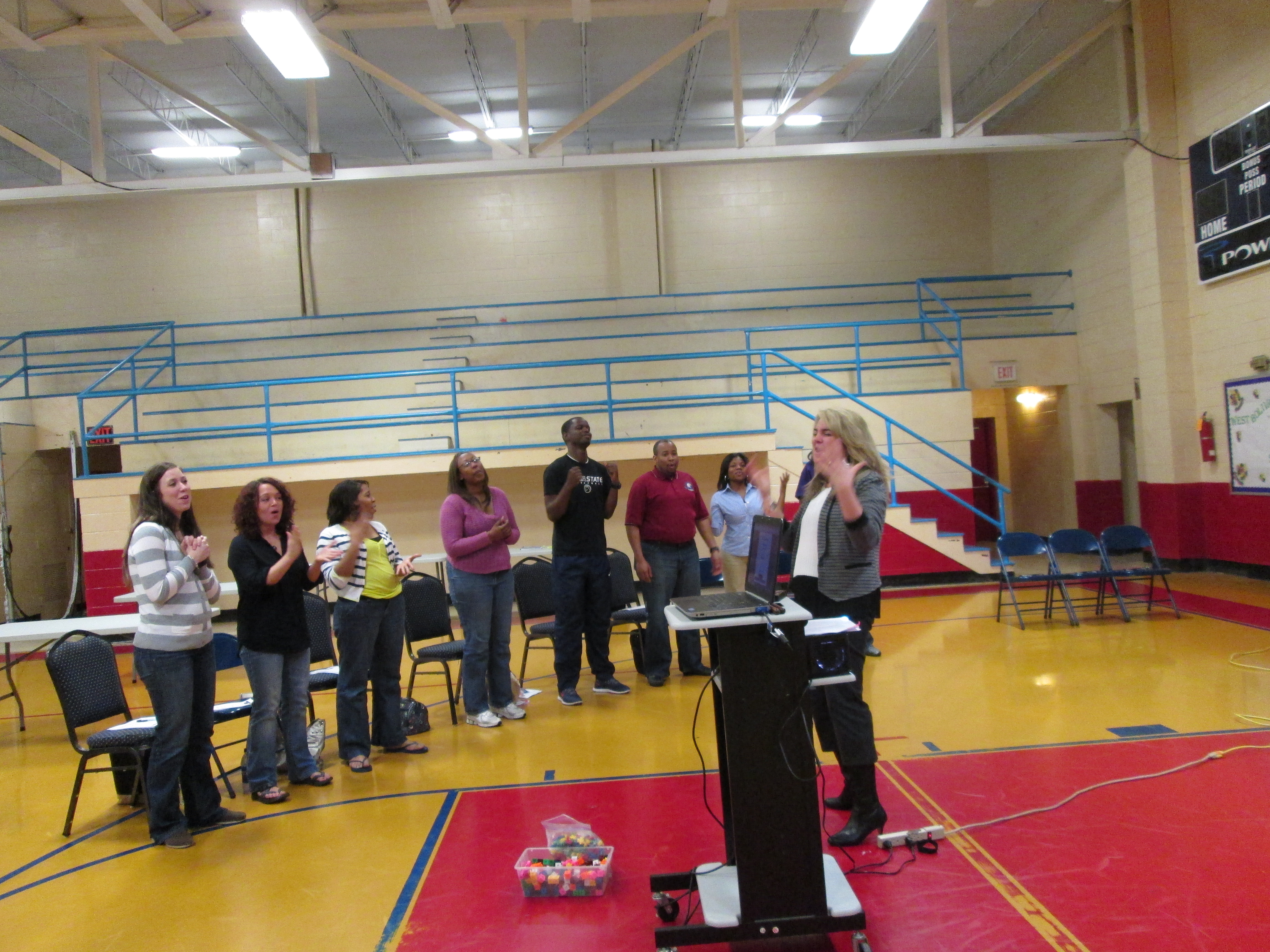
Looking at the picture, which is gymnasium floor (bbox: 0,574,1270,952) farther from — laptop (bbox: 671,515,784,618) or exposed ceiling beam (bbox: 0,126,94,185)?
exposed ceiling beam (bbox: 0,126,94,185)

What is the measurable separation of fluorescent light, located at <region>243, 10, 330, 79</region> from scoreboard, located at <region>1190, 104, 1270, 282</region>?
27.1 feet

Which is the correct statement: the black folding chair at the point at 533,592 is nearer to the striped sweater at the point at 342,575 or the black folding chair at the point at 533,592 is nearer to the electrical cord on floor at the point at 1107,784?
the striped sweater at the point at 342,575

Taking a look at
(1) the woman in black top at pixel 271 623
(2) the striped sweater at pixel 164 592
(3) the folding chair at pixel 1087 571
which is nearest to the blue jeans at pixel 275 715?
(1) the woman in black top at pixel 271 623

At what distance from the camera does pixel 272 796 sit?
389 centimetres

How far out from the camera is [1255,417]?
8109mm

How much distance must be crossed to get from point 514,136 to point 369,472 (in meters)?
6.09

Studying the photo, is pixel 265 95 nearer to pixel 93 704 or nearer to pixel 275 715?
pixel 93 704

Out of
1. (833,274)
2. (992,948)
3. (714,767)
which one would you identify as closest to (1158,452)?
(833,274)

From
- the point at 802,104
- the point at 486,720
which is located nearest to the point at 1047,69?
the point at 802,104

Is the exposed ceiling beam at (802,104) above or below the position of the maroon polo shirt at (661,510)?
above

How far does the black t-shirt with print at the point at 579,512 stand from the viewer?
17.2 feet

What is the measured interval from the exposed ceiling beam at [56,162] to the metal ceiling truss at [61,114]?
0.88 m

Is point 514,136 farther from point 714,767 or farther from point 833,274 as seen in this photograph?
point 714,767

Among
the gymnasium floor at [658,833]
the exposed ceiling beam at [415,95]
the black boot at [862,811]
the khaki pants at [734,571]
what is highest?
the exposed ceiling beam at [415,95]
